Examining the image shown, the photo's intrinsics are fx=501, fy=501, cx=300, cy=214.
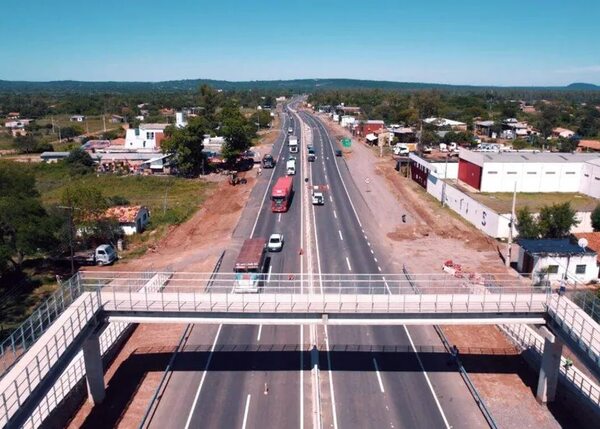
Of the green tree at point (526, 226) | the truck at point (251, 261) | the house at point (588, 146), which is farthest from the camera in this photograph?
the house at point (588, 146)

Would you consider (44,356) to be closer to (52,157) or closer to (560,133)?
(52,157)

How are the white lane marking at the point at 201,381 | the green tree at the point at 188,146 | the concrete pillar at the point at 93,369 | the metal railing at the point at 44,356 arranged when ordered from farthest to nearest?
the green tree at the point at 188,146, the concrete pillar at the point at 93,369, the white lane marking at the point at 201,381, the metal railing at the point at 44,356

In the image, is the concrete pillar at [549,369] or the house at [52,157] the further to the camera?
the house at [52,157]

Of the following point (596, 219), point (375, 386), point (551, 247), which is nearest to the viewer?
point (375, 386)

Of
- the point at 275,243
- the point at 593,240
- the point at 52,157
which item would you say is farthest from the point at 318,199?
the point at 52,157

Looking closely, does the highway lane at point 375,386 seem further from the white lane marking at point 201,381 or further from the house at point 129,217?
the house at point 129,217

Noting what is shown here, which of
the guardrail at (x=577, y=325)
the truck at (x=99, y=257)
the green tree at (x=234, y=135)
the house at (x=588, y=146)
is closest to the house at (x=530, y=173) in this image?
the green tree at (x=234, y=135)
